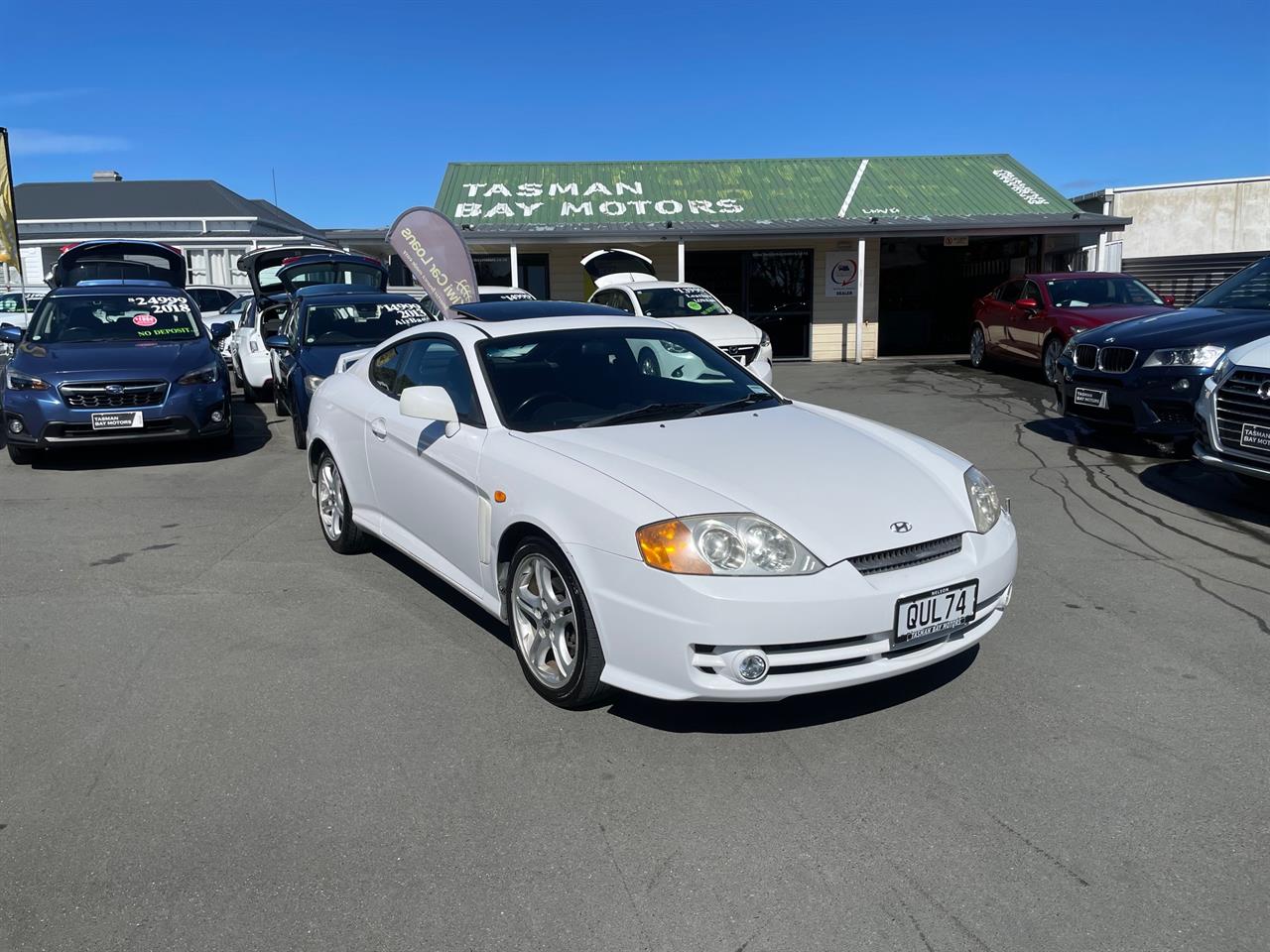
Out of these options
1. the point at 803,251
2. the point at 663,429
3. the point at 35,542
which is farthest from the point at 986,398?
the point at 35,542

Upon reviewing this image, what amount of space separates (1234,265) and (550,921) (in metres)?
20.1

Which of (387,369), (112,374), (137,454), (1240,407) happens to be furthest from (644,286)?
(387,369)

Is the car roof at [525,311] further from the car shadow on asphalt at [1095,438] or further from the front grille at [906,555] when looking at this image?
the car shadow on asphalt at [1095,438]

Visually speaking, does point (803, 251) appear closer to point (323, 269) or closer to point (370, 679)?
point (323, 269)

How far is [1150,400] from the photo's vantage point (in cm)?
842

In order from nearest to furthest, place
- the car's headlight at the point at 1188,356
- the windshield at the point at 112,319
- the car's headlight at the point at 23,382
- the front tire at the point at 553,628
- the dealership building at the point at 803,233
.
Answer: the front tire at the point at 553,628
the car's headlight at the point at 1188,356
the car's headlight at the point at 23,382
the windshield at the point at 112,319
the dealership building at the point at 803,233

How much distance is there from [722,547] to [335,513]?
137 inches

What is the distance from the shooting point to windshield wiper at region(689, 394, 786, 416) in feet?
15.1

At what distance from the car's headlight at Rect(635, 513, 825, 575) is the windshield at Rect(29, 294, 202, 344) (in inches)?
336

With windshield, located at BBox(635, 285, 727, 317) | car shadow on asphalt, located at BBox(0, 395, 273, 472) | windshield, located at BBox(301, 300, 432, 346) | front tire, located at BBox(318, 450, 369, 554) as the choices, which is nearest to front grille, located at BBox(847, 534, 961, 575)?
front tire, located at BBox(318, 450, 369, 554)

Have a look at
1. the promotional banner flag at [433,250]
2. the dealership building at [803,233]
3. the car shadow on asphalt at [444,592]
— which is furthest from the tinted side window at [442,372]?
the dealership building at [803,233]

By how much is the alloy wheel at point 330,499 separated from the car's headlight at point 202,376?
3.74 meters

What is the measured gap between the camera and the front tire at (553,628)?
367 centimetres

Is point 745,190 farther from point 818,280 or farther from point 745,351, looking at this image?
point 745,351
